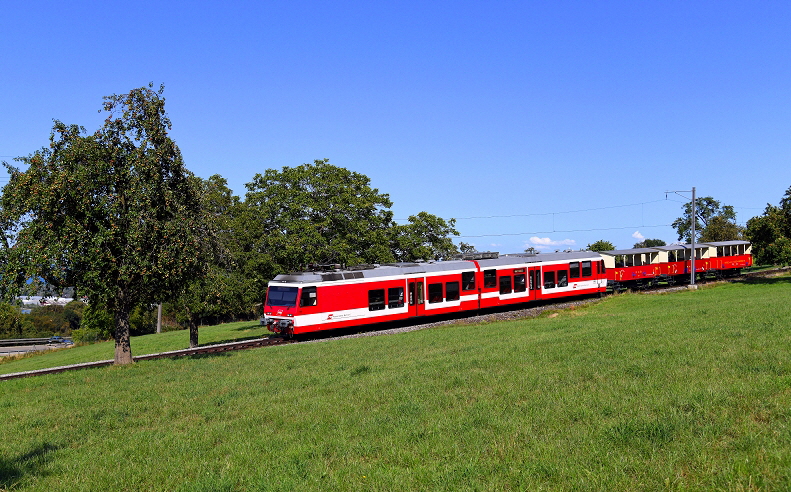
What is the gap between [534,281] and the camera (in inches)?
1462

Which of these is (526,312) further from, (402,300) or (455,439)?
(455,439)

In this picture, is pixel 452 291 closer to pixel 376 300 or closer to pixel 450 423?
pixel 376 300

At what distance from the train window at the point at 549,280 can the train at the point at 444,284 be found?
0.07m

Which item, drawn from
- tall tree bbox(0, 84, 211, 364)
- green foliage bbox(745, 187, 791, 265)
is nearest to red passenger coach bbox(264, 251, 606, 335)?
tall tree bbox(0, 84, 211, 364)

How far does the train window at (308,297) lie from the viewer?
27.9 meters

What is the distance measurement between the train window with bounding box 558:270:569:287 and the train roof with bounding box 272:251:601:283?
2.93 feet

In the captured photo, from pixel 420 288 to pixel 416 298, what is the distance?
0.62 metres

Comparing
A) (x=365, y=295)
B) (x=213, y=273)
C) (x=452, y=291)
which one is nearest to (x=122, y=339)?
(x=213, y=273)

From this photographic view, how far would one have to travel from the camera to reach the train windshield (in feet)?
91.6

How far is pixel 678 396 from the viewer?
8.48m

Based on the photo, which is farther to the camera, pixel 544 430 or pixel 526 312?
pixel 526 312

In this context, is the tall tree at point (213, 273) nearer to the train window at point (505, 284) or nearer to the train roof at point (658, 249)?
the train window at point (505, 284)

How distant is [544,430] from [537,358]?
605cm

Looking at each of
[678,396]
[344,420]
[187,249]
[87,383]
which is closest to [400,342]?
[187,249]
